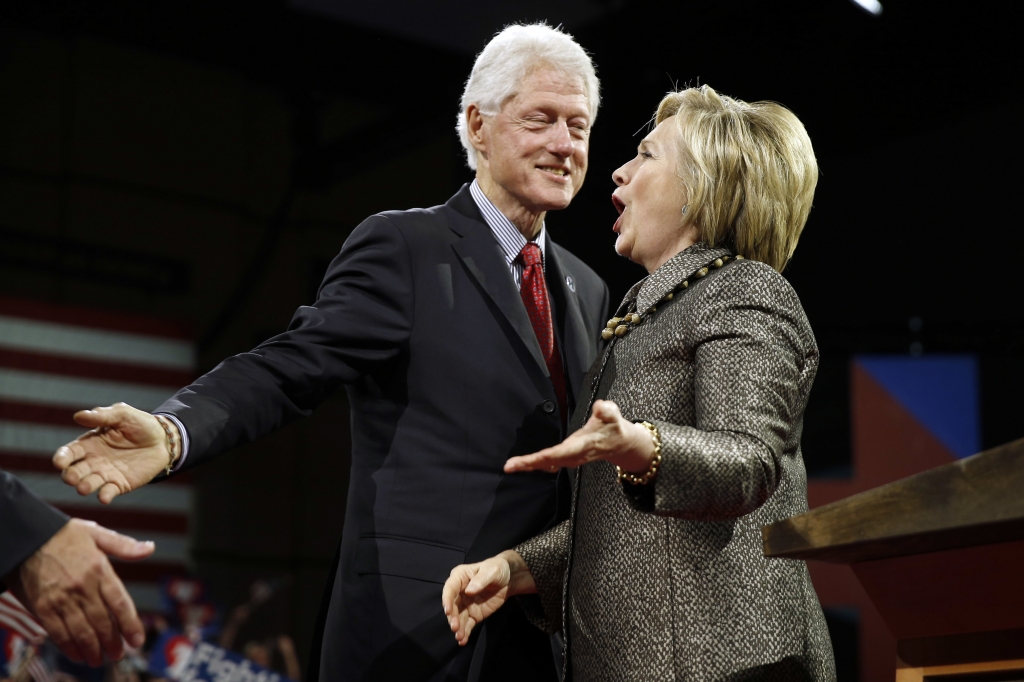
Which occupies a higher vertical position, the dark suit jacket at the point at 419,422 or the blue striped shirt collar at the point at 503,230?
the blue striped shirt collar at the point at 503,230

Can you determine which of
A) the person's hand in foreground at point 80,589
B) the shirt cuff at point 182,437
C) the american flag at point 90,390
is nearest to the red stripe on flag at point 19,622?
the american flag at point 90,390

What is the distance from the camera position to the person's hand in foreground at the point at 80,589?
0.96 meters

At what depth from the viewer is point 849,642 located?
144 inches

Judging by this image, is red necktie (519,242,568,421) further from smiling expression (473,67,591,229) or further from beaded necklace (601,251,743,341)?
beaded necklace (601,251,743,341)

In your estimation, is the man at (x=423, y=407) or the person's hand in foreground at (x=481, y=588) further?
the man at (x=423, y=407)

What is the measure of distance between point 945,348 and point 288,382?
286 centimetres

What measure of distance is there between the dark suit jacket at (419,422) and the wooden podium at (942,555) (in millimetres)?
622

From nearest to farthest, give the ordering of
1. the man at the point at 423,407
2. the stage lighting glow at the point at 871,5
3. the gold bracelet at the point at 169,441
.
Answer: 1. the gold bracelet at the point at 169,441
2. the man at the point at 423,407
3. the stage lighting glow at the point at 871,5

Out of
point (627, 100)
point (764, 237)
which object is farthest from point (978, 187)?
point (764, 237)

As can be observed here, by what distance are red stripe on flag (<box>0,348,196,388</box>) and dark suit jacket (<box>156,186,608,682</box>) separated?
3.23m

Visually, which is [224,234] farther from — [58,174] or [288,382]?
[288,382]

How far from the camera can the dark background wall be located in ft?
11.1

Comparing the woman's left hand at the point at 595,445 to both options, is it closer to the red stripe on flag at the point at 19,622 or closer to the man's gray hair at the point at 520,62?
the man's gray hair at the point at 520,62

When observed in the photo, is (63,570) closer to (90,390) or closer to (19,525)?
(19,525)
